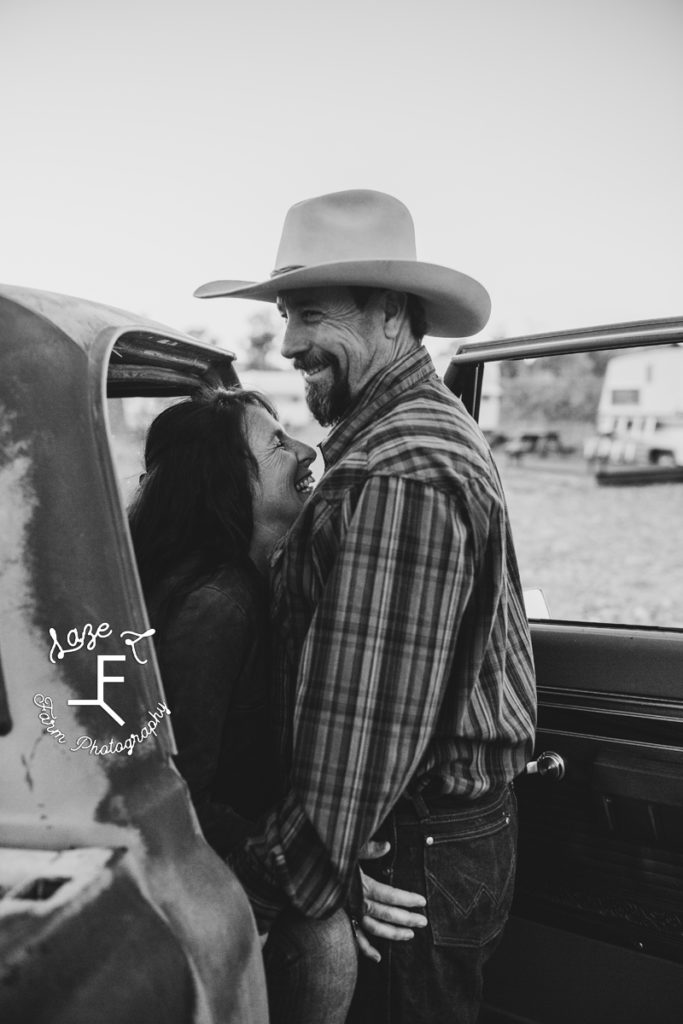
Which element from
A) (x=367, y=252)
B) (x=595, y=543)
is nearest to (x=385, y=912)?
(x=367, y=252)

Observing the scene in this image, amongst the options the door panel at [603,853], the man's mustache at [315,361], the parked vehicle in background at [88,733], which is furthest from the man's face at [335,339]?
the door panel at [603,853]

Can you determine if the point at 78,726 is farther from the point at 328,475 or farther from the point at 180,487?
the point at 180,487

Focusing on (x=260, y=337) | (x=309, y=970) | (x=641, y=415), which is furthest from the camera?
(x=260, y=337)

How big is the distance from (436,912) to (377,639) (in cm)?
64

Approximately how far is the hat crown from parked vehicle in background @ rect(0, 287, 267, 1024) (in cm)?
87

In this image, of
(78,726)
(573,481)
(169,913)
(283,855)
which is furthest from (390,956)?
(573,481)

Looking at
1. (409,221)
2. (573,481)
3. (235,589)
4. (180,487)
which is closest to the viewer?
(235,589)

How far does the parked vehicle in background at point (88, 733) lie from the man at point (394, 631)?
28 cm

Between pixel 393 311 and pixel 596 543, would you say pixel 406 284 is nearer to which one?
pixel 393 311

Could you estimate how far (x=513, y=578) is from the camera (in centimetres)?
184

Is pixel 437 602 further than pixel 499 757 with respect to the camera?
No

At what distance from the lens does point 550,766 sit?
7.64ft

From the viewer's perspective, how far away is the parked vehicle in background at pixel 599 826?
7.25 feet

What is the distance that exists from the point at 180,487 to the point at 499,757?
94 cm
